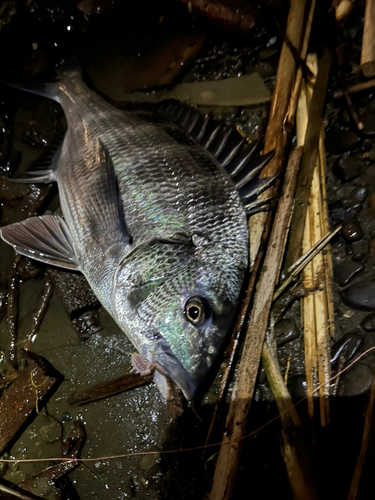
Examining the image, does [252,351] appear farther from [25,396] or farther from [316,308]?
[25,396]

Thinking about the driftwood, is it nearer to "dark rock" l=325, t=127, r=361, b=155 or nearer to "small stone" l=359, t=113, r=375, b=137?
"dark rock" l=325, t=127, r=361, b=155

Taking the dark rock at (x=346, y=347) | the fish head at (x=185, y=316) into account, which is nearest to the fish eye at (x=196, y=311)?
the fish head at (x=185, y=316)

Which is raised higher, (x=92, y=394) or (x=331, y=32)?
(x=331, y=32)

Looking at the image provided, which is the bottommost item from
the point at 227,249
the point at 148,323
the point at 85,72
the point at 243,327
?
the point at 243,327

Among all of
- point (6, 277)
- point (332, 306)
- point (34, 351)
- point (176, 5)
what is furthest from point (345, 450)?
point (176, 5)

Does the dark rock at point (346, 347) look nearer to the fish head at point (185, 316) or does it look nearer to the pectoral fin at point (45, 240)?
the fish head at point (185, 316)

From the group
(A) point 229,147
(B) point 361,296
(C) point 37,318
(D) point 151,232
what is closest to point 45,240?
(C) point 37,318

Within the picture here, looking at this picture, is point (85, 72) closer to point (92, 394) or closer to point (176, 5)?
point (176, 5)
